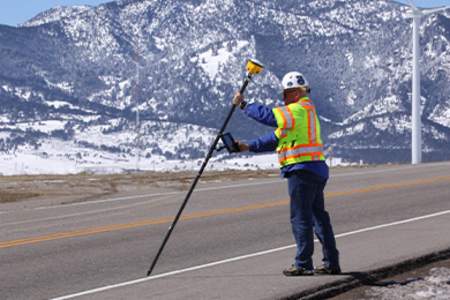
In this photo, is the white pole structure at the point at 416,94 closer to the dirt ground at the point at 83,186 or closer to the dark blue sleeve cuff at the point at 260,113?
the dirt ground at the point at 83,186

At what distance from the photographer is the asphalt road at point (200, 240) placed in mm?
11609

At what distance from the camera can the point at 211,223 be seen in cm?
1827

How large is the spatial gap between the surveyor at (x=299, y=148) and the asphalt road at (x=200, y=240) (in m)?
0.52

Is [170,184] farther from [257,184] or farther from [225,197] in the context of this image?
[225,197]

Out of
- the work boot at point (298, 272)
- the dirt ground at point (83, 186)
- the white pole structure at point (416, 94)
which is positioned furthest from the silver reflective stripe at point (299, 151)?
the white pole structure at point (416, 94)

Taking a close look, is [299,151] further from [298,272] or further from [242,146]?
[298,272]

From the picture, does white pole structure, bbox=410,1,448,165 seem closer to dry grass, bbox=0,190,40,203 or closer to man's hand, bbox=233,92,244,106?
dry grass, bbox=0,190,40,203

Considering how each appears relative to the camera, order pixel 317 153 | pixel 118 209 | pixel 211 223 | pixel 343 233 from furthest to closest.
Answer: pixel 118 209 < pixel 211 223 < pixel 343 233 < pixel 317 153

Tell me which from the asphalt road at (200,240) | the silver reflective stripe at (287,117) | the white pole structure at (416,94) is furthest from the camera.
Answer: the white pole structure at (416,94)

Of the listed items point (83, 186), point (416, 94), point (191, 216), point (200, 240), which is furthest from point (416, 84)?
point (200, 240)

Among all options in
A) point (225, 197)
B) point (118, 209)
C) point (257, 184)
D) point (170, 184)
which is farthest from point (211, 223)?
point (170, 184)

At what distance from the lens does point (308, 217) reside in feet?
37.6

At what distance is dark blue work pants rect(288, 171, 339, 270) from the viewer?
1134cm

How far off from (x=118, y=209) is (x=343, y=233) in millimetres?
6748
